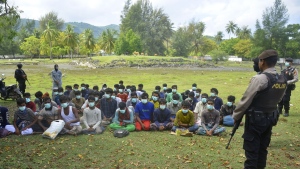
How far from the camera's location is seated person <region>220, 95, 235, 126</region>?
10750 millimetres

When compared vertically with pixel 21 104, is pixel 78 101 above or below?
below

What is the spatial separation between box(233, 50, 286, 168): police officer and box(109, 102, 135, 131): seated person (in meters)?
5.59

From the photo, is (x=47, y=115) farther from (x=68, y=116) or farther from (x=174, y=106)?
(x=174, y=106)

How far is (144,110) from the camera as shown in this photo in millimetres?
10352

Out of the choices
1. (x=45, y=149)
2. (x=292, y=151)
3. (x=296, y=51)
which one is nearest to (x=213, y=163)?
(x=292, y=151)

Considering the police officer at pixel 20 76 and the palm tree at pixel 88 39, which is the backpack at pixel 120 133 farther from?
the palm tree at pixel 88 39

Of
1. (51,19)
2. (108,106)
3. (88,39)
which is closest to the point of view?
(108,106)

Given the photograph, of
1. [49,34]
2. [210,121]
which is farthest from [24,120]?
[49,34]

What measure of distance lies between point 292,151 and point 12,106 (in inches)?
533

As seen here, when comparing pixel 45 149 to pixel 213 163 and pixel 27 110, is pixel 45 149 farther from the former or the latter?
pixel 213 163

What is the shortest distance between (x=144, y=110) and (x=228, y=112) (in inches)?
141

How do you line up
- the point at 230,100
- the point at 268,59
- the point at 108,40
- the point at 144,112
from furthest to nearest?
the point at 108,40
the point at 230,100
the point at 144,112
the point at 268,59

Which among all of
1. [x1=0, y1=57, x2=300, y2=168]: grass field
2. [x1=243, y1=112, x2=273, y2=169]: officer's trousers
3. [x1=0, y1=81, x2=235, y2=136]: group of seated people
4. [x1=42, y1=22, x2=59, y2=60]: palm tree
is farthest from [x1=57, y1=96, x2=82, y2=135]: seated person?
[x1=42, y1=22, x2=59, y2=60]: palm tree

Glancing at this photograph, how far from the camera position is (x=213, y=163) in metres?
6.86
